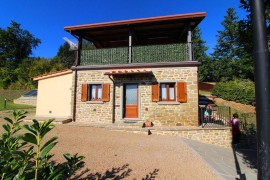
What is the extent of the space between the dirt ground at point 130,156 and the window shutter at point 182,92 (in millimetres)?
2396

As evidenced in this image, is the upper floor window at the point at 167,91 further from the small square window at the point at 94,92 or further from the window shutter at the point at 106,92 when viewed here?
the small square window at the point at 94,92

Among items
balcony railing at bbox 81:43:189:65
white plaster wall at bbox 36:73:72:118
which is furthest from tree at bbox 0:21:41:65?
balcony railing at bbox 81:43:189:65

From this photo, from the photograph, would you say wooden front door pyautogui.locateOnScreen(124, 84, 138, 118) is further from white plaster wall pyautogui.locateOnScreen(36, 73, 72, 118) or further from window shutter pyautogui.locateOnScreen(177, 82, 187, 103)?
white plaster wall pyautogui.locateOnScreen(36, 73, 72, 118)

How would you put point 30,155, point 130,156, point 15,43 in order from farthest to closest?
1. point 15,43
2. point 130,156
3. point 30,155

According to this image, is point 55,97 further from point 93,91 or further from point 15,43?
point 15,43

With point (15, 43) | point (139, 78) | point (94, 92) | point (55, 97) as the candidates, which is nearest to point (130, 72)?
point (139, 78)

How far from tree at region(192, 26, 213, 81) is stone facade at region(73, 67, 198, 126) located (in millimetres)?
27542

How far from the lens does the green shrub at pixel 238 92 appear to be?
773 inches

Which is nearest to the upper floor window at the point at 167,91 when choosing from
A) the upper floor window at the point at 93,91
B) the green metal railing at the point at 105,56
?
the green metal railing at the point at 105,56

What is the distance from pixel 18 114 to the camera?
1.90 m

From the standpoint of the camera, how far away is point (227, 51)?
37.9 meters

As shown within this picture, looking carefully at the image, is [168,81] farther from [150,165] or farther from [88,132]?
[150,165]

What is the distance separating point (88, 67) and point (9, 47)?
5319 centimetres

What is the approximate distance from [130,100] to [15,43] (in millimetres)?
56858
